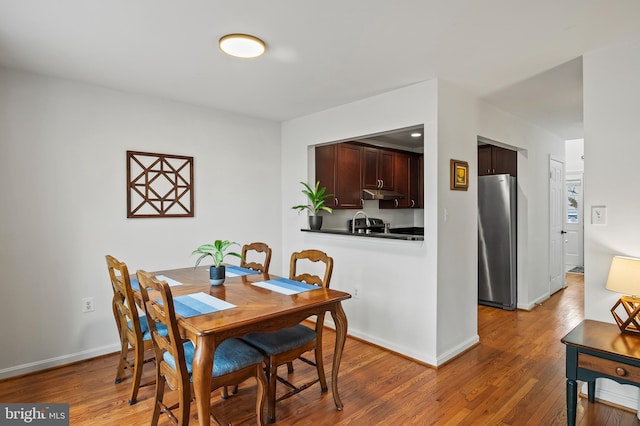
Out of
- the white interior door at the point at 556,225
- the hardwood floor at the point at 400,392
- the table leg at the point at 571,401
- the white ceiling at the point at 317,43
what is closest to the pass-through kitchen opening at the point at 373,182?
the white ceiling at the point at 317,43

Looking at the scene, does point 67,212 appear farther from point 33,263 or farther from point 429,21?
point 429,21

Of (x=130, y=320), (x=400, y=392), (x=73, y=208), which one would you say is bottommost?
(x=400, y=392)

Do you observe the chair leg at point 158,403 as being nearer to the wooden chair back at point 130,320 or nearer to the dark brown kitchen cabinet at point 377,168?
the wooden chair back at point 130,320

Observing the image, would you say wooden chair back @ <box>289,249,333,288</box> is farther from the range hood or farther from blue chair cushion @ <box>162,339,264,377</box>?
the range hood

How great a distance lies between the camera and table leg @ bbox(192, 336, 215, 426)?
5.43 feet

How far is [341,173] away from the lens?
4.48 metres

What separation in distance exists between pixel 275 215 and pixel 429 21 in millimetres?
2918

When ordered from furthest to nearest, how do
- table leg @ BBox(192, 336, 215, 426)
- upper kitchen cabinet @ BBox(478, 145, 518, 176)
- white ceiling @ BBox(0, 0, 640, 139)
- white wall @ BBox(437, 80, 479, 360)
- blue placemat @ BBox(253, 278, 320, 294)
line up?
upper kitchen cabinet @ BBox(478, 145, 518, 176)
white wall @ BBox(437, 80, 479, 360)
blue placemat @ BBox(253, 278, 320, 294)
white ceiling @ BBox(0, 0, 640, 139)
table leg @ BBox(192, 336, 215, 426)

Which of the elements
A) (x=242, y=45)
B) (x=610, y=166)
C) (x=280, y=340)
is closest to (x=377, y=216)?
(x=610, y=166)

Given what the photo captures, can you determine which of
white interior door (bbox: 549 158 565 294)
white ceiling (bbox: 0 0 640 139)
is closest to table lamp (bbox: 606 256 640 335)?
white ceiling (bbox: 0 0 640 139)

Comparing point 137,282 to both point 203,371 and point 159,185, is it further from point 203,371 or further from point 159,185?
point 159,185

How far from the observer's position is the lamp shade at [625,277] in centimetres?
195

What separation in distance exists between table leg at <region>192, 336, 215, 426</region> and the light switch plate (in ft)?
8.46

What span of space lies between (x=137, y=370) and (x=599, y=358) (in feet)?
8.96
